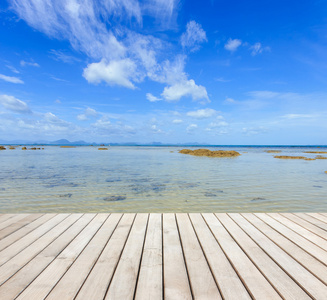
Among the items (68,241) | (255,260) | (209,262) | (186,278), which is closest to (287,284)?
(255,260)

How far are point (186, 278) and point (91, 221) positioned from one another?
273 cm

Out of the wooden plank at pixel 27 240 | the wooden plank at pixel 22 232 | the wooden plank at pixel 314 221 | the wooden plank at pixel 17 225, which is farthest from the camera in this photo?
the wooden plank at pixel 314 221

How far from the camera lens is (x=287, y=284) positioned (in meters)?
2.36

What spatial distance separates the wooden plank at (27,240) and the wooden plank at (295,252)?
14.6ft

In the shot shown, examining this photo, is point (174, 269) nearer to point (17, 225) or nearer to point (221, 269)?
point (221, 269)

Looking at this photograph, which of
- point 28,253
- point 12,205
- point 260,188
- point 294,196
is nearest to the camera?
point 28,253

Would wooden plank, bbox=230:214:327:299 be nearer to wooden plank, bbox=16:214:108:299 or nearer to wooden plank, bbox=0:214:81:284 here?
wooden plank, bbox=16:214:108:299

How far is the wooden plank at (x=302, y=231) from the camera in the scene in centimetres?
341

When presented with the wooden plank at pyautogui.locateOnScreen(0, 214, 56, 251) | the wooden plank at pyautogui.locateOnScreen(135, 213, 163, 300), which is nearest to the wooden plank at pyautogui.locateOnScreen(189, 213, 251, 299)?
the wooden plank at pyautogui.locateOnScreen(135, 213, 163, 300)

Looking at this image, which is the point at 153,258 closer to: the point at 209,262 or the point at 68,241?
the point at 209,262

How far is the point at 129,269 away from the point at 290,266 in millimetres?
2327

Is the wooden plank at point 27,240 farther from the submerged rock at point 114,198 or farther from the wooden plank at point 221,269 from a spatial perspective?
the submerged rock at point 114,198

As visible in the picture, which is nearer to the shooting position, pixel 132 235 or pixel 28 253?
A: pixel 28 253

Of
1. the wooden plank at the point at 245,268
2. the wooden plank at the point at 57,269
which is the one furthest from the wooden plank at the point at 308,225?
the wooden plank at the point at 57,269
